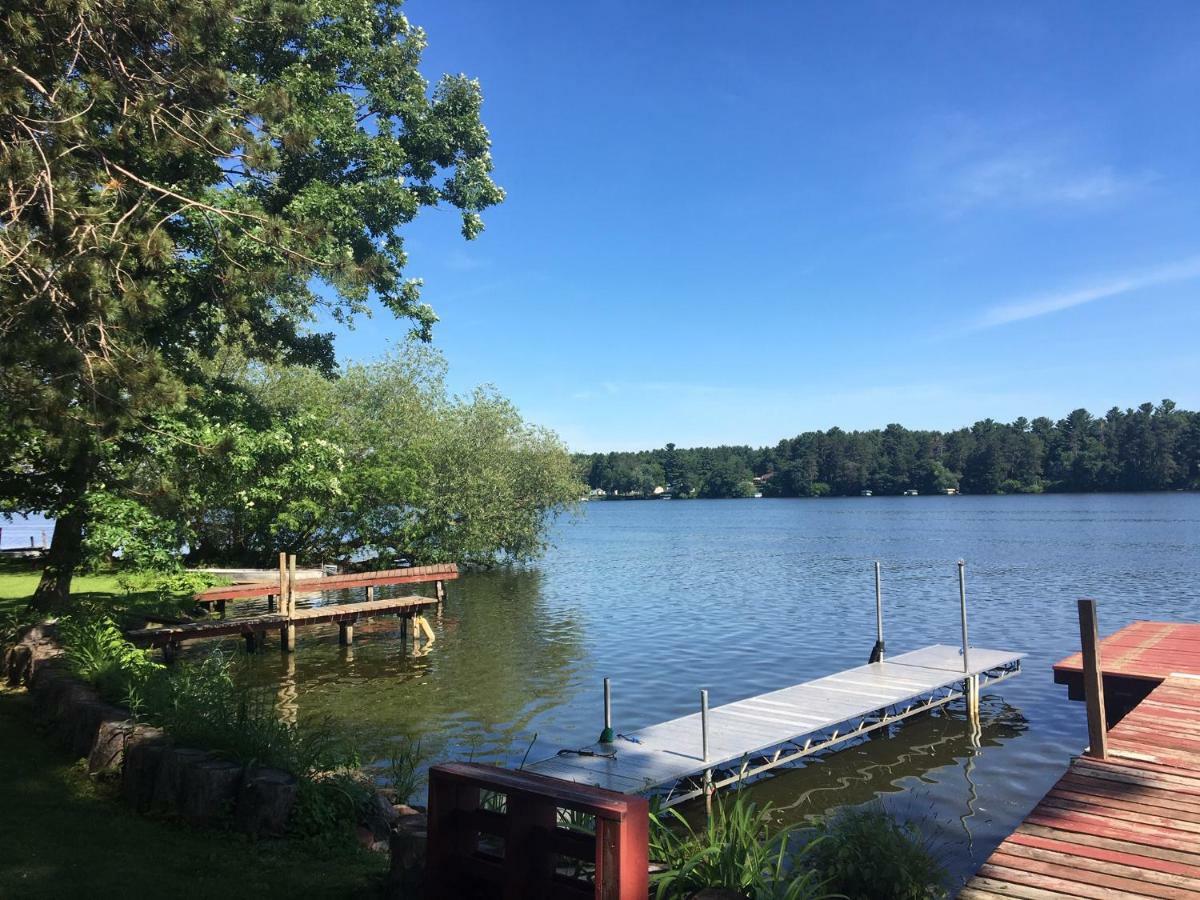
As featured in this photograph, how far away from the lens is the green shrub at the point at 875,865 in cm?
604

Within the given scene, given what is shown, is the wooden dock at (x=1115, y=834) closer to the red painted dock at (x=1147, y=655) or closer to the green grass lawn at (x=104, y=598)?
the red painted dock at (x=1147, y=655)

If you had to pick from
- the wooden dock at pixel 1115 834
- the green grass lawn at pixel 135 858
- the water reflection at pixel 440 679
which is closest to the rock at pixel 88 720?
the green grass lawn at pixel 135 858

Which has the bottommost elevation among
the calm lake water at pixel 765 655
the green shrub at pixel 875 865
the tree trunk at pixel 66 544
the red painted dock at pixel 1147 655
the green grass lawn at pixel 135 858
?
the calm lake water at pixel 765 655

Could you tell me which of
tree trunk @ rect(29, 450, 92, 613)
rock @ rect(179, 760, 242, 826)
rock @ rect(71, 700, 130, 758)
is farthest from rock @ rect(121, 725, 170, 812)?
tree trunk @ rect(29, 450, 92, 613)

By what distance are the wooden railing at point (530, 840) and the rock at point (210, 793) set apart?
2.60m

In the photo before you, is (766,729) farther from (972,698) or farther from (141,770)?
(141,770)

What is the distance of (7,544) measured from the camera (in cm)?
5009

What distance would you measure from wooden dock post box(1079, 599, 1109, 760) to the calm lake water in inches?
66.7

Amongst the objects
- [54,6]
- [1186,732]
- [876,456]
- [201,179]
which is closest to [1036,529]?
[1186,732]

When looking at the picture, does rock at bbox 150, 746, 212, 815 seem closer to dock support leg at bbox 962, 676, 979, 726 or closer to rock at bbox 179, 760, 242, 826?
rock at bbox 179, 760, 242, 826

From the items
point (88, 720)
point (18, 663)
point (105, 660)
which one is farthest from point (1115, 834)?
point (18, 663)

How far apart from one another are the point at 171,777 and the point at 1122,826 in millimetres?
8368

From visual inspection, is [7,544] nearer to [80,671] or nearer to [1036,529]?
[80,671]

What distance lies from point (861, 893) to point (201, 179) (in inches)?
590
